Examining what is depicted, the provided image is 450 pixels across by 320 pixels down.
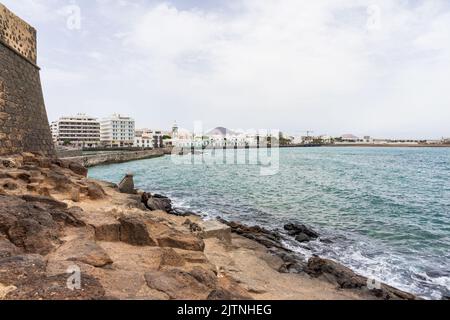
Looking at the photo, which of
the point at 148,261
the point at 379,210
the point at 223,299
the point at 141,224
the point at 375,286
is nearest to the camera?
the point at 223,299

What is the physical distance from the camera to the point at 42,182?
35.1 ft

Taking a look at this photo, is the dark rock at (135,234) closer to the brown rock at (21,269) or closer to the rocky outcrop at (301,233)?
the brown rock at (21,269)

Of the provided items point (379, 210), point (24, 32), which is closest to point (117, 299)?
point (379, 210)

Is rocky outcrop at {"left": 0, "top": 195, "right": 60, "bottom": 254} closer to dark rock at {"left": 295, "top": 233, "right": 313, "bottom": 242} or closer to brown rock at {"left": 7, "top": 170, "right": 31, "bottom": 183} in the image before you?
brown rock at {"left": 7, "top": 170, "right": 31, "bottom": 183}

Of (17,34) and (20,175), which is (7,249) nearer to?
(20,175)

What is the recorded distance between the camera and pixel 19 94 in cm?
1547

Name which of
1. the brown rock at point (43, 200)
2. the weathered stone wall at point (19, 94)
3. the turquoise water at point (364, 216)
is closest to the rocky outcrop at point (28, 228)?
the brown rock at point (43, 200)

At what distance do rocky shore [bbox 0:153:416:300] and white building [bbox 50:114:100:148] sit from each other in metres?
98.8

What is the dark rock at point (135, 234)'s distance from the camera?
6691 millimetres

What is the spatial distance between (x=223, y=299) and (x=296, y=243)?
7630 mm

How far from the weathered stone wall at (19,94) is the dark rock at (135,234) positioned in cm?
972

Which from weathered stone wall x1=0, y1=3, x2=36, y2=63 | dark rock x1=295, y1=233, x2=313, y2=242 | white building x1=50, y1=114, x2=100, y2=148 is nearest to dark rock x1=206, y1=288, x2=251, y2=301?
dark rock x1=295, y1=233, x2=313, y2=242
